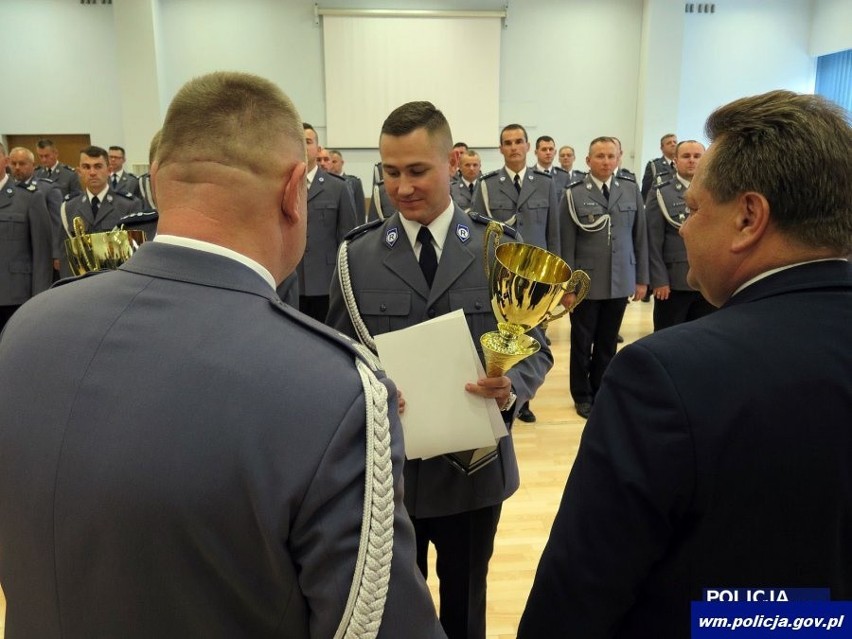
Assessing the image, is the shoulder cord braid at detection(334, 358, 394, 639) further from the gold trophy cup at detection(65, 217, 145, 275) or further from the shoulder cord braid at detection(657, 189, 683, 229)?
the shoulder cord braid at detection(657, 189, 683, 229)

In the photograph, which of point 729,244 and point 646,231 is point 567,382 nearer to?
point 646,231

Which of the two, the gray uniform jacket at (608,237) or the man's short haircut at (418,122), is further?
the gray uniform jacket at (608,237)

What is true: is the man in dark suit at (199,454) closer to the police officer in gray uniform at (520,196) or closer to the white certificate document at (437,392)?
the white certificate document at (437,392)

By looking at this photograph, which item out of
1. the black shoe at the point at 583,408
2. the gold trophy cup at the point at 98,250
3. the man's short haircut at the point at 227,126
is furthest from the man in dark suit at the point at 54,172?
the man's short haircut at the point at 227,126

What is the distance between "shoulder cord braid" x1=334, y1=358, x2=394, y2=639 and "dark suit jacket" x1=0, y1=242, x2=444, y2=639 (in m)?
0.01

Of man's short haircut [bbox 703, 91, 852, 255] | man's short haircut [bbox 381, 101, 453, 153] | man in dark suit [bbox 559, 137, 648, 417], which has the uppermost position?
man's short haircut [bbox 381, 101, 453, 153]

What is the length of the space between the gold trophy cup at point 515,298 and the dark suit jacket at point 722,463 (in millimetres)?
522

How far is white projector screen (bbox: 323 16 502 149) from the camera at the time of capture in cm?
1009

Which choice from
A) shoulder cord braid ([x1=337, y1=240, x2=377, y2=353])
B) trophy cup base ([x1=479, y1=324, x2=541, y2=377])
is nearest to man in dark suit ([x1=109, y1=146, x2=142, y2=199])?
shoulder cord braid ([x1=337, y1=240, x2=377, y2=353])

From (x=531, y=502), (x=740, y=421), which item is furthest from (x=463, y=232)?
(x=531, y=502)

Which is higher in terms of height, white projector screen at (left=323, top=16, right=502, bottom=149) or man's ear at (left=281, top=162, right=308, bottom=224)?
white projector screen at (left=323, top=16, right=502, bottom=149)

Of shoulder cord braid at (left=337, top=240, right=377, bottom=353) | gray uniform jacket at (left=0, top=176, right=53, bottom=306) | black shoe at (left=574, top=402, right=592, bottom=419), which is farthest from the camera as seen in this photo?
gray uniform jacket at (left=0, top=176, right=53, bottom=306)

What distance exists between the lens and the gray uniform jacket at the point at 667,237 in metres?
4.28

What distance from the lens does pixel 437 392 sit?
1.49 m
